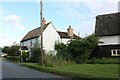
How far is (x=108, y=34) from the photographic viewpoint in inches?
1858

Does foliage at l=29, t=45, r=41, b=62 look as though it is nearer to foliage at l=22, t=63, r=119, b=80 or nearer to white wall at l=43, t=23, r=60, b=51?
white wall at l=43, t=23, r=60, b=51

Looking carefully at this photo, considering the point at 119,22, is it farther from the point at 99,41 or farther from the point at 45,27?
the point at 45,27

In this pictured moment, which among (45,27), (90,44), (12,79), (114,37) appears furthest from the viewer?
(45,27)

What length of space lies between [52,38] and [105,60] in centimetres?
2609

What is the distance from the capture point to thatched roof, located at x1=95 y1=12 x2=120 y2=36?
47372mm

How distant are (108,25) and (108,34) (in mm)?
2514

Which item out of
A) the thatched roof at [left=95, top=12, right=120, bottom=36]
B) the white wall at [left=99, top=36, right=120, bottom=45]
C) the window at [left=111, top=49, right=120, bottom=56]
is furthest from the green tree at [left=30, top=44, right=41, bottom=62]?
the window at [left=111, top=49, right=120, bottom=56]

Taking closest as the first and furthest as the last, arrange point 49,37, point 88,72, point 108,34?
point 88,72, point 108,34, point 49,37

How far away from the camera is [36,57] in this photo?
53.7 meters

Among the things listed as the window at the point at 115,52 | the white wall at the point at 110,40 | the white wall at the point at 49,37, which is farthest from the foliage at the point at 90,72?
the white wall at the point at 49,37

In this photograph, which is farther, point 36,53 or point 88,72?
point 36,53

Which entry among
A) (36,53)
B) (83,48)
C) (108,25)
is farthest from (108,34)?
(36,53)

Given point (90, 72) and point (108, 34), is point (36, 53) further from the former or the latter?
point (90, 72)

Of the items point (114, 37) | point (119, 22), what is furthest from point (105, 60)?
point (119, 22)
